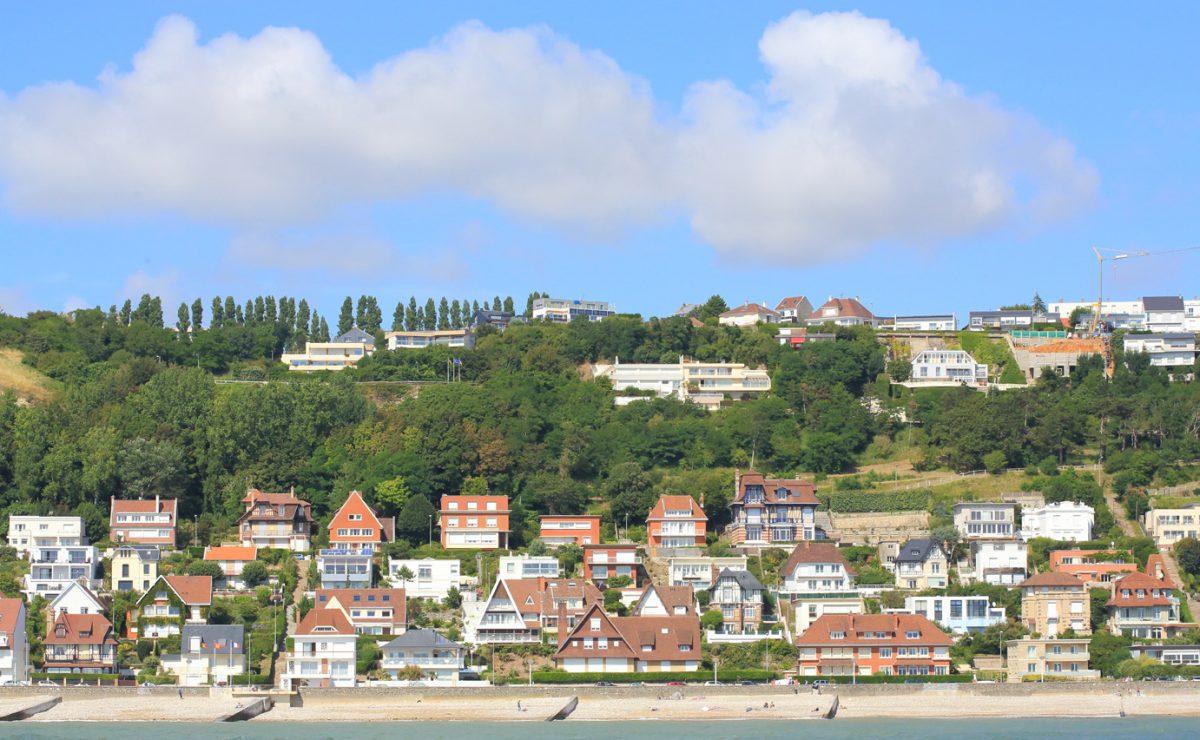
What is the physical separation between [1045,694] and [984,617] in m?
7.30

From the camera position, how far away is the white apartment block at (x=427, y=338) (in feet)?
371

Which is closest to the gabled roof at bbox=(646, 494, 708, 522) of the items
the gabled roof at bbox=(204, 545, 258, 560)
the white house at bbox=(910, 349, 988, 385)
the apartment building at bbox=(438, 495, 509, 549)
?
the apartment building at bbox=(438, 495, 509, 549)

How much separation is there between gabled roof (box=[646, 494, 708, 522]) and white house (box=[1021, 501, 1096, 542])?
13.2 m

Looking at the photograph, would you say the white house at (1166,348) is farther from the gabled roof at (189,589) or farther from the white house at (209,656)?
the white house at (209,656)

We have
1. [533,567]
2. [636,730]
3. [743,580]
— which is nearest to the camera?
[636,730]

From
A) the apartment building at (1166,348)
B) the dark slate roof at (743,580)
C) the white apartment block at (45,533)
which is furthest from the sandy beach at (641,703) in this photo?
the apartment building at (1166,348)

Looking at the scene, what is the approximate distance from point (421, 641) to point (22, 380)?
41262mm

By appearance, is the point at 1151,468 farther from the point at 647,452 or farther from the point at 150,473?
the point at 150,473

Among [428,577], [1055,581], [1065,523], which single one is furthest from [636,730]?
[1065,523]

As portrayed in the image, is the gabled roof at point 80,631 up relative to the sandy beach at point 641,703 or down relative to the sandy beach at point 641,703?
up

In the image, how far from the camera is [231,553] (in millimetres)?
71500

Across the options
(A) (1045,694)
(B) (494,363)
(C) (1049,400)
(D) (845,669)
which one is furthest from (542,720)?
(B) (494,363)

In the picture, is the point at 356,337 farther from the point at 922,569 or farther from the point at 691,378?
the point at 922,569

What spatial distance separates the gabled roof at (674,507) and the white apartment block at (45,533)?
74.4ft
